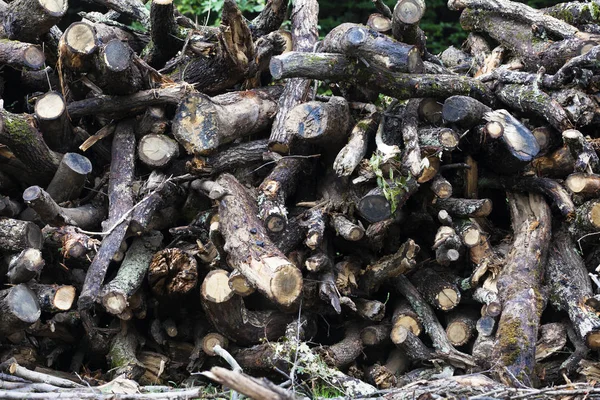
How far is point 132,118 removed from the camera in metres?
5.52

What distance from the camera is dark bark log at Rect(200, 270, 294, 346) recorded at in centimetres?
479

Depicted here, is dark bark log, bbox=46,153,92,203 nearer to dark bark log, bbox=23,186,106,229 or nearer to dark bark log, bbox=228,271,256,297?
dark bark log, bbox=23,186,106,229

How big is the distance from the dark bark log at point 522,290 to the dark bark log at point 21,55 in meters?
3.10

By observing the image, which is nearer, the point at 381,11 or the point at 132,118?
the point at 132,118

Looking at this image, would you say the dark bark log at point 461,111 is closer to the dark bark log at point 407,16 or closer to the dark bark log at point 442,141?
the dark bark log at point 442,141

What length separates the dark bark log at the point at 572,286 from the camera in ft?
15.3

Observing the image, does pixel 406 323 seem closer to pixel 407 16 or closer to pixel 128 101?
pixel 407 16

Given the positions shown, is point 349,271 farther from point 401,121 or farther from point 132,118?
point 132,118

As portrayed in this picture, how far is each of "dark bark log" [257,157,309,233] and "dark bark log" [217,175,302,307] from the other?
7cm

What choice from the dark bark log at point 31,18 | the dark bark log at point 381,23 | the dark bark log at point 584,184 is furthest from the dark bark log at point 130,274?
the dark bark log at point 584,184

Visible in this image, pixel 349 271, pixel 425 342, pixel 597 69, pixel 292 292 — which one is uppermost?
pixel 597 69

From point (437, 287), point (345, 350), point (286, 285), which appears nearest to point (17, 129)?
point (286, 285)

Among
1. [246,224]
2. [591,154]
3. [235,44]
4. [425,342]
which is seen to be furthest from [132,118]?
[591,154]

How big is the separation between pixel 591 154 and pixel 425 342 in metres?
1.52
